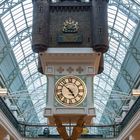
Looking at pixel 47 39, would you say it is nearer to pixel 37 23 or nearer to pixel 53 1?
pixel 37 23

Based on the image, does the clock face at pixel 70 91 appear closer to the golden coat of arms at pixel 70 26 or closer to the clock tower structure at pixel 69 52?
the clock tower structure at pixel 69 52

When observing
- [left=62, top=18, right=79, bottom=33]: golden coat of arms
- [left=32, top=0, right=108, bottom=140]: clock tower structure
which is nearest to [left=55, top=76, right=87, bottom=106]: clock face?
[left=32, top=0, right=108, bottom=140]: clock tower structure

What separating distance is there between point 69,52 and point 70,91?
3.80 ft

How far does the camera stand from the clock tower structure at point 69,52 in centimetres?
1412

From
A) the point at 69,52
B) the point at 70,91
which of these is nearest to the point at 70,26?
the point at 69,52

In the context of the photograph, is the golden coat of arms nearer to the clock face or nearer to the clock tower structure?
the clock tower structure

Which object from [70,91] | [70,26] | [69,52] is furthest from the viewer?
[70,26]

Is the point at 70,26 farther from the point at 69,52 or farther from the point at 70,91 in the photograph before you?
the point at 70,91

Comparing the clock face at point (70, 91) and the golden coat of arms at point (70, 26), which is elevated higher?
the golden coat of arms at point (70, 26)

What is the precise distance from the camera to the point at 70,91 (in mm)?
14211

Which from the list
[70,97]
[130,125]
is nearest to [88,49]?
[70,97]

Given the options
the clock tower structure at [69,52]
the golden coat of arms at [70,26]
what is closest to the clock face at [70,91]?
the clock tower structure at [69,52]

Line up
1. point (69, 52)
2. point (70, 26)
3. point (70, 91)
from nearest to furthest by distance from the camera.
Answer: point (69, 52) → point (70, 91) → point (70, 26)

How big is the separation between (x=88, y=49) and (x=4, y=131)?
2564cm
